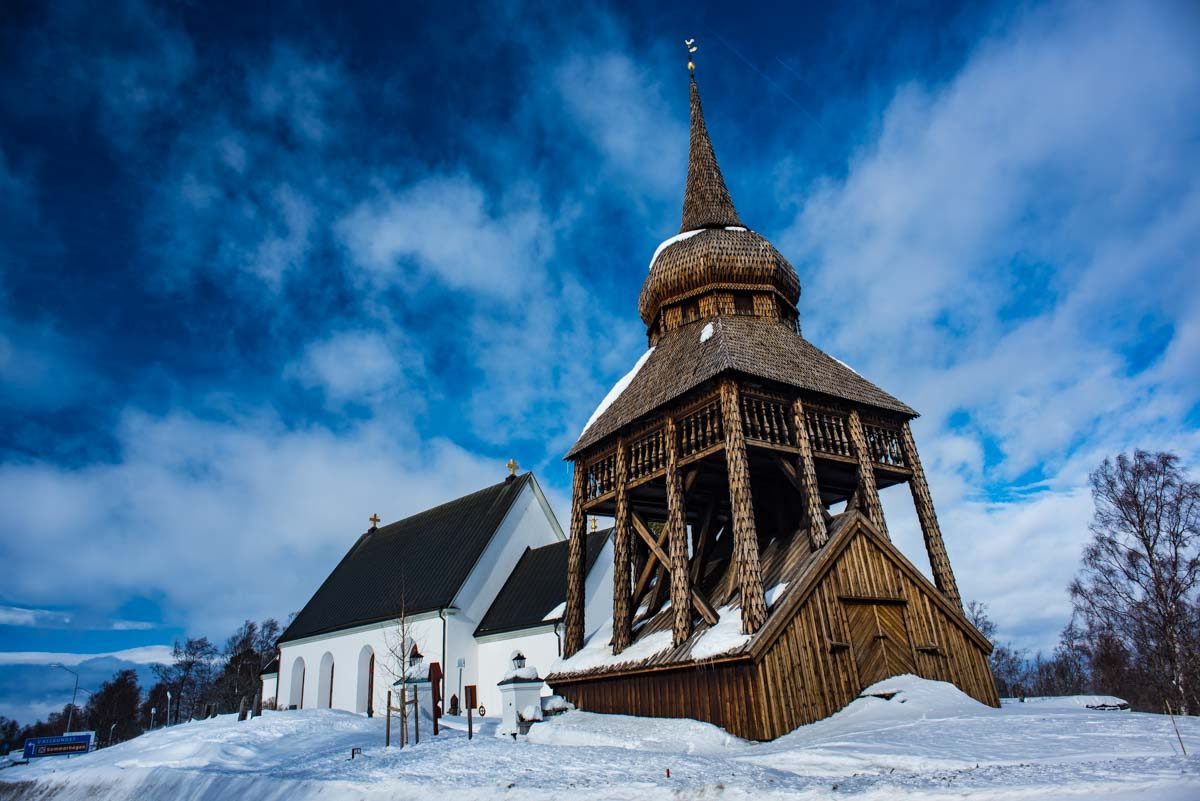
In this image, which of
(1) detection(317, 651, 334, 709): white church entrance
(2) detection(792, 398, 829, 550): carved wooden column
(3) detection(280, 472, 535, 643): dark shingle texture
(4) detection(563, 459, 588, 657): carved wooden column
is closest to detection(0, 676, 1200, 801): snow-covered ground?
(4) detection(563, 459, 588, 657): carved wooden column

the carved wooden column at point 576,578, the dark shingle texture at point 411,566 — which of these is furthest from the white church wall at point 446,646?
the carved wooden column at point 576,578

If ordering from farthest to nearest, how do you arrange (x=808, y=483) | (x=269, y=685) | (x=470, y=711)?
(x=269, y=685)
(x=808, y=483)
(x=470, y=711)

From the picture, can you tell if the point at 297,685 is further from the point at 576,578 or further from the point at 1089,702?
the point at 1089,702

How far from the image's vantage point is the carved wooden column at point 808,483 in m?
13.7

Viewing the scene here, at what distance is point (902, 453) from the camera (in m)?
16.1

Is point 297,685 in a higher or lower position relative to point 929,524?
lower

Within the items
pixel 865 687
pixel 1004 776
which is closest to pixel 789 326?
pixel 865 687

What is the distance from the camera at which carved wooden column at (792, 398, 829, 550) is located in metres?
13.7

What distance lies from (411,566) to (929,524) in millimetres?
21156

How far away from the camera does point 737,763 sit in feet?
28.7

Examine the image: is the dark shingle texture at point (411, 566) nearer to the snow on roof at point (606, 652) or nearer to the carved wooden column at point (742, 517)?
the snow on roof at point (606, 652)

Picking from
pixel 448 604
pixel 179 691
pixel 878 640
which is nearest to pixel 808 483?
pixel 878 640

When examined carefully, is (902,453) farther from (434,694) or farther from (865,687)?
(434,694)

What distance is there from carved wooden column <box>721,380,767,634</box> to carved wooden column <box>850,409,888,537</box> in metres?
2.99
